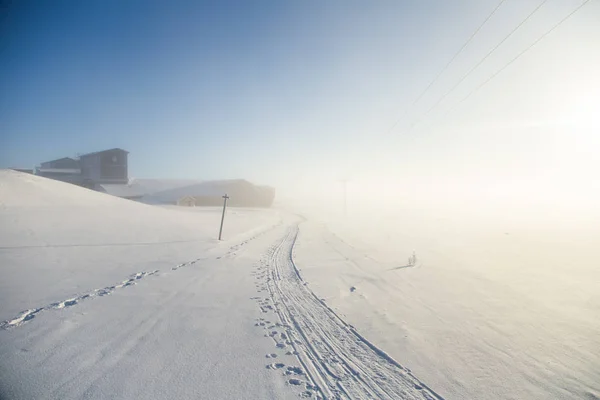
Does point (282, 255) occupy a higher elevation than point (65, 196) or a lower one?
lower

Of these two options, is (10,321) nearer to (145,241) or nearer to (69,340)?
(69,340)

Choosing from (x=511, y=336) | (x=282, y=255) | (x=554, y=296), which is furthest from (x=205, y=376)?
(x=554, y=296)

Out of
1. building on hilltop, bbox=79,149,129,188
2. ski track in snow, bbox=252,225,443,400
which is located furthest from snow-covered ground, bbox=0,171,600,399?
building on hilltop, bbox=79,149,129,188

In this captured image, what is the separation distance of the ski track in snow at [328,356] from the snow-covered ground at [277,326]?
1.3 inches

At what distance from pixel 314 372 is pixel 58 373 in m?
4.13

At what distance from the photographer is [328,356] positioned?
213 inches

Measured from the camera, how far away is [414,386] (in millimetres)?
4688

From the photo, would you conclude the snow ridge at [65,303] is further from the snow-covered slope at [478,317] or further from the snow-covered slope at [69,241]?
the snow-covered slope at [478,317]

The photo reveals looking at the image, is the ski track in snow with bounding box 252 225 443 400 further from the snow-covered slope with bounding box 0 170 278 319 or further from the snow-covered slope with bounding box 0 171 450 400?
the snow-covered slope with bounding box 0 170 278 319

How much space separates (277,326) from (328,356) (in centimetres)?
166

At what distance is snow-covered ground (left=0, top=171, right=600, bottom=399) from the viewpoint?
4.56 metres

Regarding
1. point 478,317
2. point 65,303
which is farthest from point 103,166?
point 478,317

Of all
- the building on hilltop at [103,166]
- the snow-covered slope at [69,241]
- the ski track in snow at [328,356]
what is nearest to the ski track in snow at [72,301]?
the snow-covered slope at [69,241]

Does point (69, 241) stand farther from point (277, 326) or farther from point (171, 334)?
point (277, 326)
